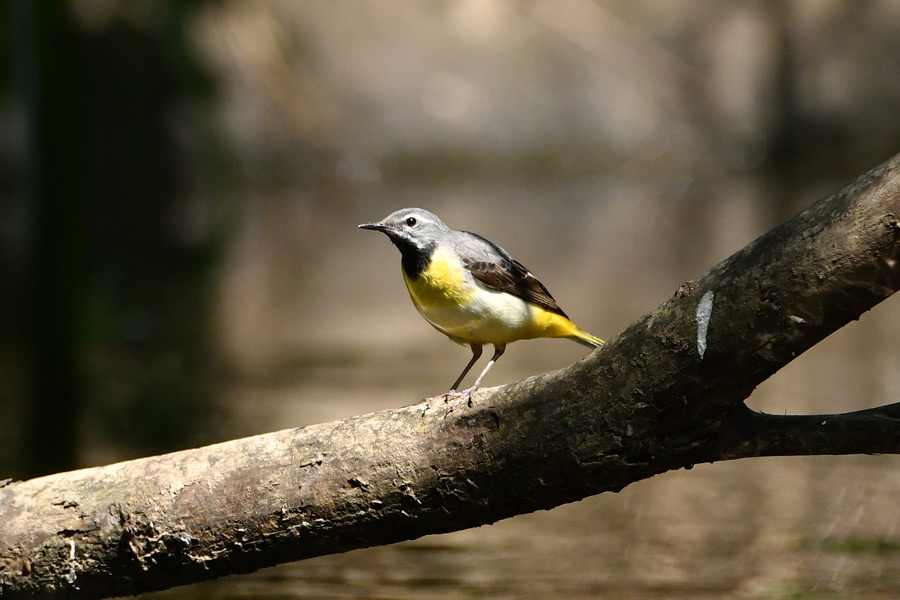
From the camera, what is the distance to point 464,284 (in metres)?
4.19

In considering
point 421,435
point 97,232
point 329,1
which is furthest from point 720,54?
point 421,435

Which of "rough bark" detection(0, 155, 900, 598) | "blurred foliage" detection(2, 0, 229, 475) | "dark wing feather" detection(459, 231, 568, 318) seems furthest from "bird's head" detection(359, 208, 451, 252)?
"blurred foliage" detection(2, 0, 229, 475)

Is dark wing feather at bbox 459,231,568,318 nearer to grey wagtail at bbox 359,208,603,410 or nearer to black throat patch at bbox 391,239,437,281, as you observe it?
grey wagtail at bbox 359,208,603,410

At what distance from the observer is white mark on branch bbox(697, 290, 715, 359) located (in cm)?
284

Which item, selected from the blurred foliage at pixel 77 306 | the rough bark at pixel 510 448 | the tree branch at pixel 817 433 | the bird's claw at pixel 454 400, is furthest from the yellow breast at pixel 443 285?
the blurred foliage at pixel 77 306

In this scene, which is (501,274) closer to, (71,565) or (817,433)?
(817,433)

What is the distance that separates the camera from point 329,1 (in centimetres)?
2400

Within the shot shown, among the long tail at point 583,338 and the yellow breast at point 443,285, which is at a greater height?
the yellow breast at point 443,285

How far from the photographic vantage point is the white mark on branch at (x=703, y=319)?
284 cm

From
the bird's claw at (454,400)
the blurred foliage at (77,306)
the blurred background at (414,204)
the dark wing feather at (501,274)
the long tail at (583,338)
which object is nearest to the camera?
the bird's claw at (454,400)

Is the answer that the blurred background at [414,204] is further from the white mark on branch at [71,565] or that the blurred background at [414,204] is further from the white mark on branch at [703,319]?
the white mark on branch at [703,319]

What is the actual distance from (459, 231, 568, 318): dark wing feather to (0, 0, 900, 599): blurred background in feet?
3.91

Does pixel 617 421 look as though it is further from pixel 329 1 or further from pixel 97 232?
pixel 329 1

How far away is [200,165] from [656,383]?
21.2m
